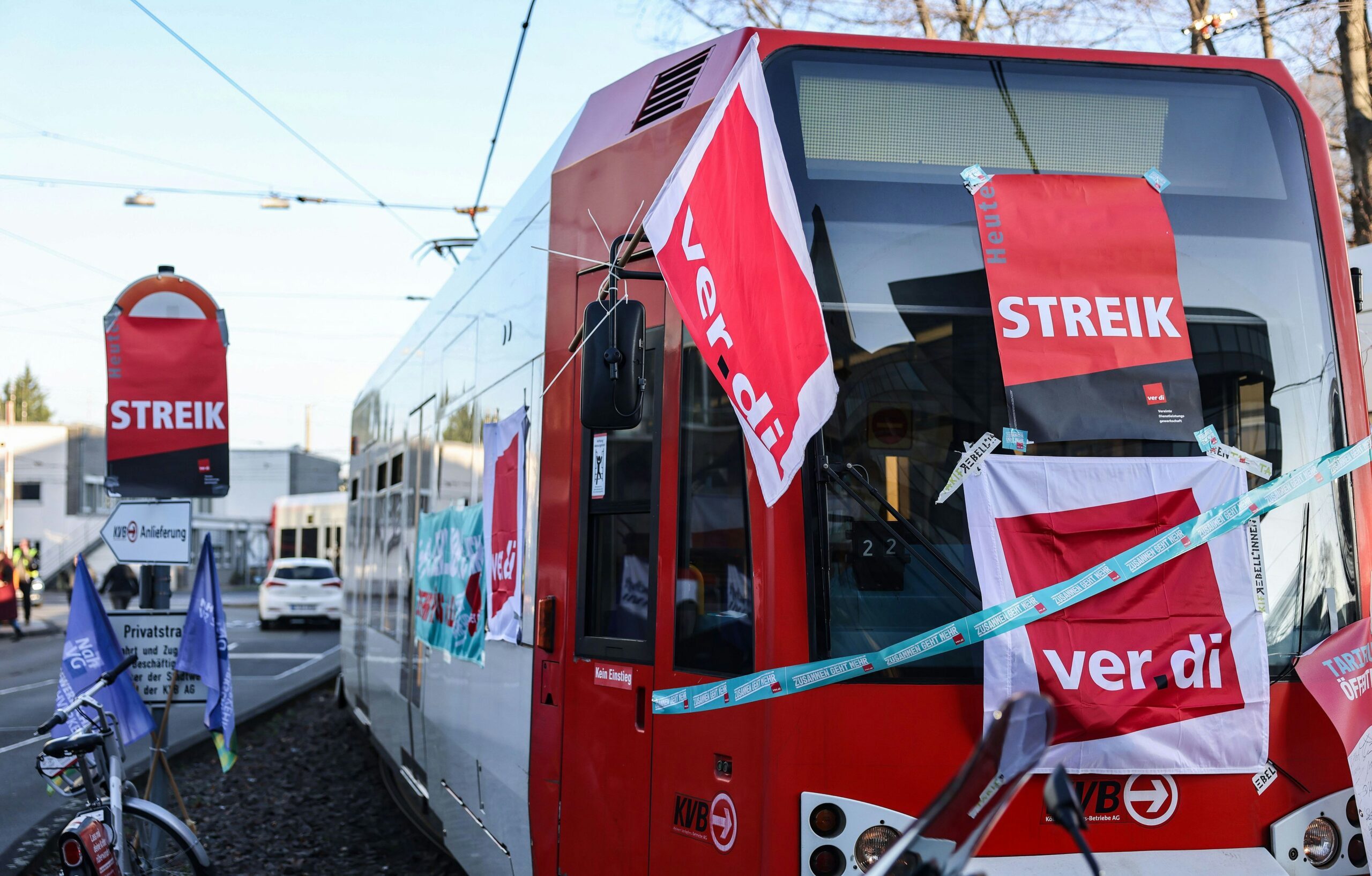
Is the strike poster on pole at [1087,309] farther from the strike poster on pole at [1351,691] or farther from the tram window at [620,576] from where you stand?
the tram window at [620,576]

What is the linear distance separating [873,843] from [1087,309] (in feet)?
5.59

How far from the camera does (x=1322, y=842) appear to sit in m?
3.68

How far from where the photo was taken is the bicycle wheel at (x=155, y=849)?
20.1 feet

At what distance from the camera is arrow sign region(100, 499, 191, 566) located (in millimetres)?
6898

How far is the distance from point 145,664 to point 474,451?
2.19 metres

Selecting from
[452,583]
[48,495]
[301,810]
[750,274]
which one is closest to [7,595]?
[301,810]

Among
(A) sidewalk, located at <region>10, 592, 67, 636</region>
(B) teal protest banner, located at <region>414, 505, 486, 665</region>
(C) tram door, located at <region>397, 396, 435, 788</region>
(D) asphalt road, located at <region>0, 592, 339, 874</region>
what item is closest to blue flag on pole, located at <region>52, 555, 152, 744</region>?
(D) asphalt road, located at <region>0, 592, 339, 874</region>

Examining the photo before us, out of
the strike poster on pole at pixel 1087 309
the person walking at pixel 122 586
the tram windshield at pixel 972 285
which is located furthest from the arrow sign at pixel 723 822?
the person walking at pixel 122 586

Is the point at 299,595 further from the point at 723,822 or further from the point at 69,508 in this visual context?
the point at 69,508

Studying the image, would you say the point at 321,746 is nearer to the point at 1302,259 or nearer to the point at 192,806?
the point at 192,806

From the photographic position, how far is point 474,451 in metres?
6.43

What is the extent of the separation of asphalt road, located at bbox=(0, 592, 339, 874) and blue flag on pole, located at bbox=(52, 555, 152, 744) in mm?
325

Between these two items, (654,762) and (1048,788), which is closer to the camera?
(1048,788)

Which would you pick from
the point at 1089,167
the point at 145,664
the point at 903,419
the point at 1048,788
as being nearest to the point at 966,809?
the point at 1048,788
